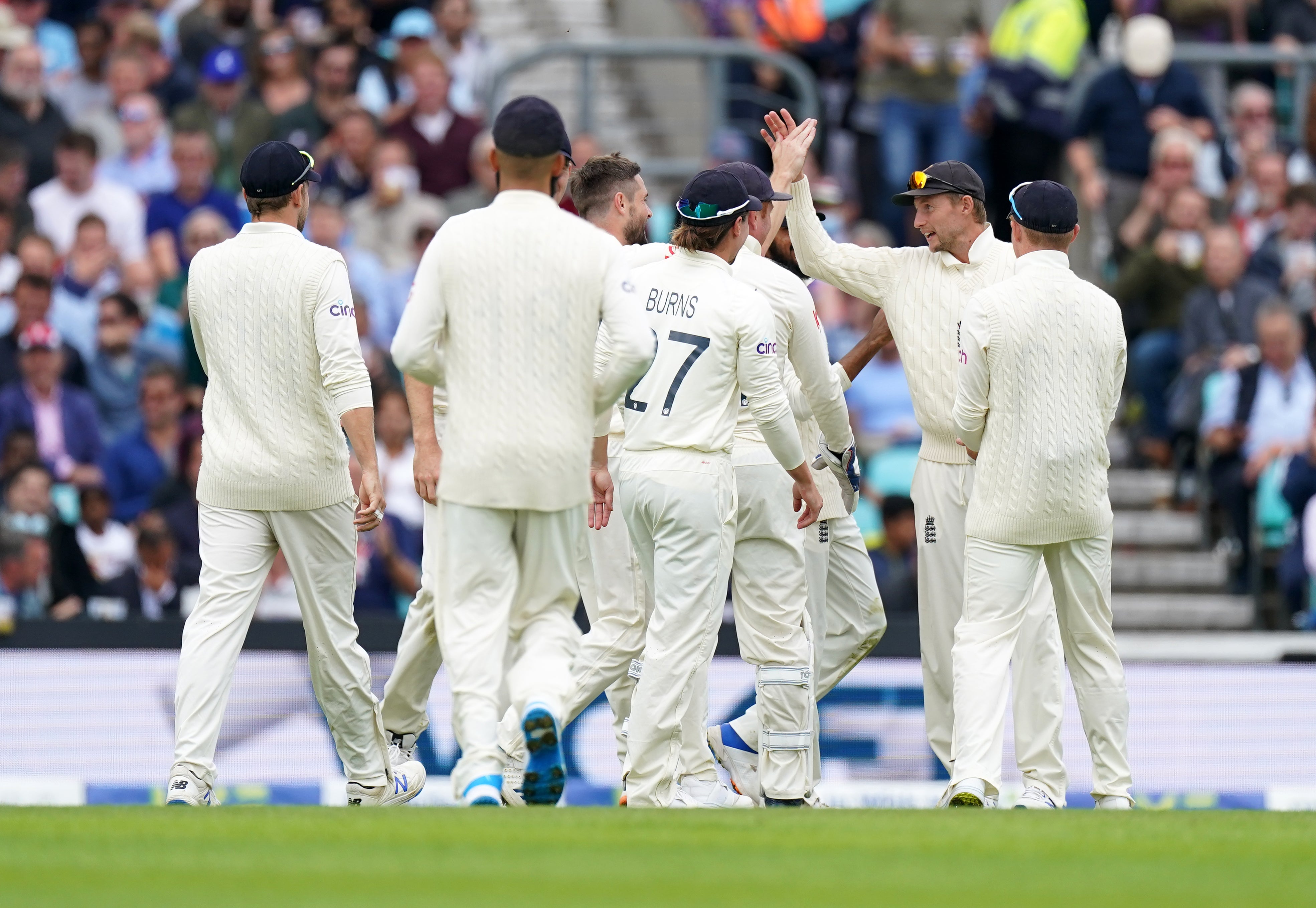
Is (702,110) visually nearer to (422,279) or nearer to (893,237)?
(893,237)

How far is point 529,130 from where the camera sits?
686cm

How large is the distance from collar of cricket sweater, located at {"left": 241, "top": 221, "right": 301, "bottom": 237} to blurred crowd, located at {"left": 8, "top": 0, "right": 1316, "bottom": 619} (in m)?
5.02

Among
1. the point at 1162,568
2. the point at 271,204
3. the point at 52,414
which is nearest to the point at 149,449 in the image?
the point at 52,414

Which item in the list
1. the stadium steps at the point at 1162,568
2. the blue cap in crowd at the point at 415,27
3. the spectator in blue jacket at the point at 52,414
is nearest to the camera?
the spectator in blue jacket at the point at 52,414

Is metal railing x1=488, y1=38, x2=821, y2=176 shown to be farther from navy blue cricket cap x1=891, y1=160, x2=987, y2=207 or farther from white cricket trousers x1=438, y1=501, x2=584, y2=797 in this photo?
white cricket trousers x1=438, y1=501, x2=584, y2=797

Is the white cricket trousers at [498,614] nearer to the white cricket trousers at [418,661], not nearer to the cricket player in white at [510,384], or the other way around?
the cricket player in white at [510,384]

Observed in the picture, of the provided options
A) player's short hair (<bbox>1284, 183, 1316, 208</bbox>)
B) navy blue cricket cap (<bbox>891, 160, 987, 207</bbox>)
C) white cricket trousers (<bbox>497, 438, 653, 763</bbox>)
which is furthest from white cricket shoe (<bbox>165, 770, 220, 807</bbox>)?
player's short hair (<bbox>1284, 183, 1316, 208</bbox>)

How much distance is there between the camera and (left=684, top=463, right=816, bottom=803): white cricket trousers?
848 centimetres

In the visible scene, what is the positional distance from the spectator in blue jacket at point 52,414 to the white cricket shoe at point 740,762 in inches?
233

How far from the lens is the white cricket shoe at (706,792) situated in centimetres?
859

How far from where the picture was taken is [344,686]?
808 cm

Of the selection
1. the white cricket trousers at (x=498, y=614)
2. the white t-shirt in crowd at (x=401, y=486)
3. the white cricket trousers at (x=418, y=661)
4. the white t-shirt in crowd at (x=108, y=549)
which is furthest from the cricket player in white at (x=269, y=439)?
the white t-shirt in crowd at (x=108, y=549)

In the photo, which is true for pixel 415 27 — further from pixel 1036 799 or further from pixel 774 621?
pixel 1036 799

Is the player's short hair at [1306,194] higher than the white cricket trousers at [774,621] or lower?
higher
